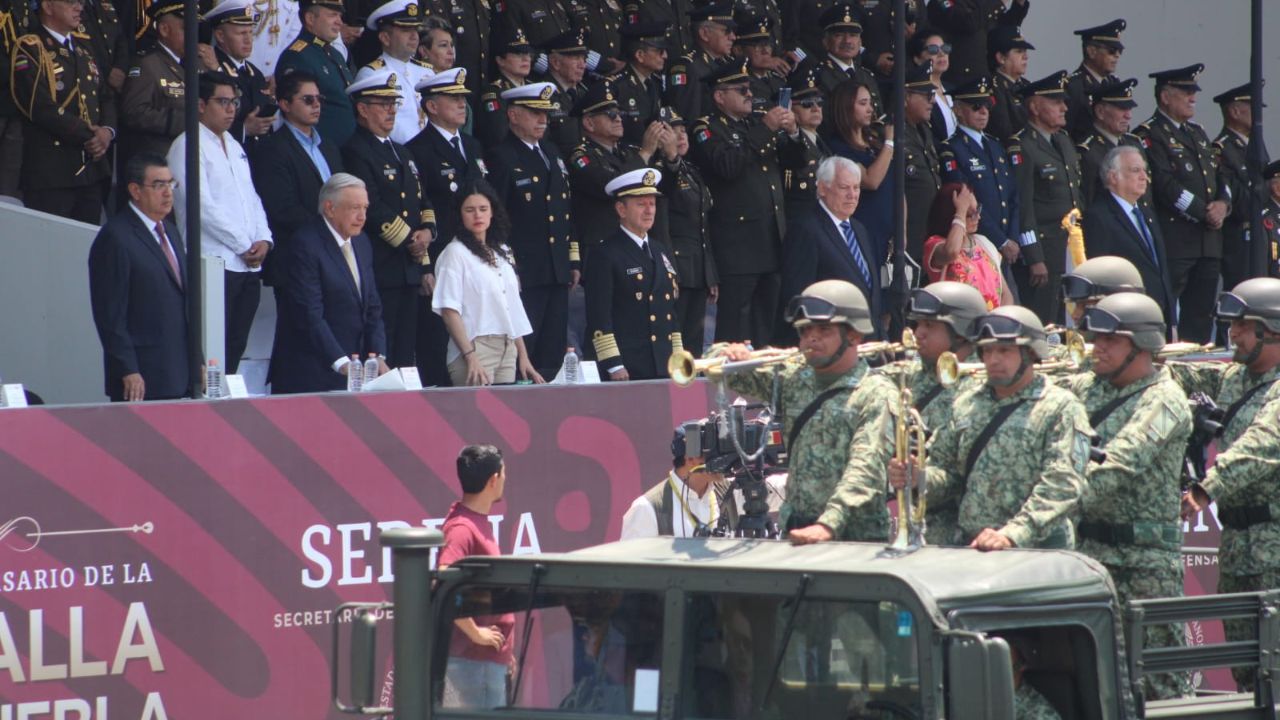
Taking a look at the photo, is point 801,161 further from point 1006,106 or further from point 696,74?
point 1006,106

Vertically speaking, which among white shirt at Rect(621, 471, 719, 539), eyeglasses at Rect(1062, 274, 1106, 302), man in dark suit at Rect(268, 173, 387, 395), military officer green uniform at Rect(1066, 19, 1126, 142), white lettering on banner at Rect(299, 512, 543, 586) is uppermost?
military officer green uniform at Rect(1066, 19, 1126, 142)

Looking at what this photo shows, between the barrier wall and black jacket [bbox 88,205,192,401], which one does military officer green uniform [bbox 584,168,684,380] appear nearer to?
the barrier wall

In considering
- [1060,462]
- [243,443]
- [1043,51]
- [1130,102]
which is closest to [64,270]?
[243,443]

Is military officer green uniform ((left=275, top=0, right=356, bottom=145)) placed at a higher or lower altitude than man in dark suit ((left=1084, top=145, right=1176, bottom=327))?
higher

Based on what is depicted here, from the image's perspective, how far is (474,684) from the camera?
570cm

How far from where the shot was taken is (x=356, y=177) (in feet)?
36.0

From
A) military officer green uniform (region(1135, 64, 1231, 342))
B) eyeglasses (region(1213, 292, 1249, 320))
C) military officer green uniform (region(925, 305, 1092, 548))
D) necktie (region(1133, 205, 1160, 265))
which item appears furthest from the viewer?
military officer green uniform (region(1135, 64, 1231, 342))

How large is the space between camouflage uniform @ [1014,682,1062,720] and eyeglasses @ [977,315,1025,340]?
1515 millimetres

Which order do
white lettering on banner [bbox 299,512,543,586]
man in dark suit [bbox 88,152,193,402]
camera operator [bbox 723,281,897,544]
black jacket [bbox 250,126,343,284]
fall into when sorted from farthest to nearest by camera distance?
black jacket [bbox 250,126,343,284] → man in dark suit [bbox 88,152,193,402] → white lettering on banner [bbox 299,512,543,586] → camera operator [bbox 723,281,897,544]

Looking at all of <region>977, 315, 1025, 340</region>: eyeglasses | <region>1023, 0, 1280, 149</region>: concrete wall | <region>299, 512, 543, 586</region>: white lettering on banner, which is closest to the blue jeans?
<region>977, 315, 1025, 340</region>: eyeglasses

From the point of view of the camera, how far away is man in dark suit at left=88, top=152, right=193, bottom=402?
9656mm

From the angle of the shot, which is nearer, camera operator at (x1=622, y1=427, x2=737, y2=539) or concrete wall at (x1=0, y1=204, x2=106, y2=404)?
camera operator at (x1=622, y1=427, x2=737, y2=539)

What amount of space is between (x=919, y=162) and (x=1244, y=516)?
6858 mm

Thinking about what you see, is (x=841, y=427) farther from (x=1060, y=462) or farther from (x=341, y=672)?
A: (x=341, y=672)
